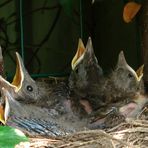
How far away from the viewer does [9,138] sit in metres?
0.82

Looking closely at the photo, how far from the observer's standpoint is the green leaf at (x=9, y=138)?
800mm

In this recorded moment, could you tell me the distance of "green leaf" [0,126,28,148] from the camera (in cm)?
80

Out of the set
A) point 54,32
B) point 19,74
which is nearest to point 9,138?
point 19,74

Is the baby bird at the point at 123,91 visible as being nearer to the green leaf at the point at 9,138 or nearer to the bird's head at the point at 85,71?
the bird's head at the point at 85,71

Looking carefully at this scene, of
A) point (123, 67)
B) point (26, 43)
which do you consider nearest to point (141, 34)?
point (123, 67)

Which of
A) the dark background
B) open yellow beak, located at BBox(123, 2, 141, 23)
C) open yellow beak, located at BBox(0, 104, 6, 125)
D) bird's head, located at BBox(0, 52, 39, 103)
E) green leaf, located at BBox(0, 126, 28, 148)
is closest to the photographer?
green leaf, located at BBox(0, 126, 28, 148)

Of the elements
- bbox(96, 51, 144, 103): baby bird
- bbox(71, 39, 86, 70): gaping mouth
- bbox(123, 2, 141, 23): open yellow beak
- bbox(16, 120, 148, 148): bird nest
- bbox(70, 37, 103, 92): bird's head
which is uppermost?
bbox(123, 2, 141, 23): open yellow beak

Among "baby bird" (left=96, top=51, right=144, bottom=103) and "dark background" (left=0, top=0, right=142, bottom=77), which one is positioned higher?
"dark background" (left=0, top=0, right=142, bottom=77)

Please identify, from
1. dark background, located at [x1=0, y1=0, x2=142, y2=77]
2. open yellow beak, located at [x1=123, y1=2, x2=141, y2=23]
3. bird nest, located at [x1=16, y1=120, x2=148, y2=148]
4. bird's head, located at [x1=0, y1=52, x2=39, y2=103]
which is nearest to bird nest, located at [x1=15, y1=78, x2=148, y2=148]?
bird nest, located at [x1=16, y1=120, x2=148, y2=148]

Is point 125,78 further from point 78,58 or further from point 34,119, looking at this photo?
point 34,119

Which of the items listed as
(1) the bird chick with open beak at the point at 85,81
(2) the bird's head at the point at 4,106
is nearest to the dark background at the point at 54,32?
(1) the bird chick with open beak at the point at 85,81

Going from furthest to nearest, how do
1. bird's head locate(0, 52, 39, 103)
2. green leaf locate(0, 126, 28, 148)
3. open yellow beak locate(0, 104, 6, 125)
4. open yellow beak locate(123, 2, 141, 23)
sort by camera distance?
open yellow beak locate(123, 2, 141, 23) → bird's head locate(0, 52, 39, 103) → open yellow beak locate(0, 104, 6, 125) → green leaf locate(0, 126, 28, 148)

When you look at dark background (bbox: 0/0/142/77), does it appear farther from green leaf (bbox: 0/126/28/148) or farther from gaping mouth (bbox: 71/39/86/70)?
green leaf (bbox: 0/126/28/148)

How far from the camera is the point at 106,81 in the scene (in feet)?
4.02
